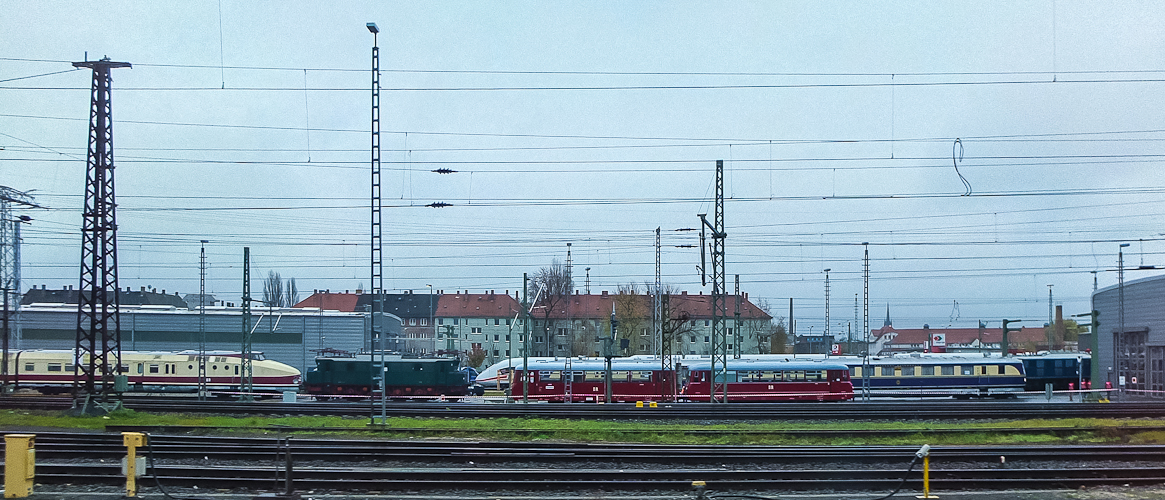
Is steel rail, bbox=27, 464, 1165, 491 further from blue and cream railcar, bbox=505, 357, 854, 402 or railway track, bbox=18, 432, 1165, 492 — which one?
blue and cream railcar, bbox=505, 357, 854, 402

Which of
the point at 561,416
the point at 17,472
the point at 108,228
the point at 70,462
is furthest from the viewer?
the point at 561,416

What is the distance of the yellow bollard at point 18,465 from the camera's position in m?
15.1

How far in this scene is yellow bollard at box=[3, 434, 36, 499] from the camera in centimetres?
1509

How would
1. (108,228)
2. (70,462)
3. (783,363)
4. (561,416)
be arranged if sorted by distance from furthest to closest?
(783,363) → (561,416) → (108,228) → (70,462)

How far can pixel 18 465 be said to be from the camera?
598 inches

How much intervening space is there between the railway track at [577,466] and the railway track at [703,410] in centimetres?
915

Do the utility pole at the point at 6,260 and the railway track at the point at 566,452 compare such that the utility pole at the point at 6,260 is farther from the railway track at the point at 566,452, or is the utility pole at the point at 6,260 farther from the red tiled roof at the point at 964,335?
the red tiled roof at the point at 964,335

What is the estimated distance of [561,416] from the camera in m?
31.7

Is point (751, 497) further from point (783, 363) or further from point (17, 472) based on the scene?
point (783, 363)

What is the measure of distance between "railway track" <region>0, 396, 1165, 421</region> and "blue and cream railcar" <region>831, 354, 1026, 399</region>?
39.0 feet

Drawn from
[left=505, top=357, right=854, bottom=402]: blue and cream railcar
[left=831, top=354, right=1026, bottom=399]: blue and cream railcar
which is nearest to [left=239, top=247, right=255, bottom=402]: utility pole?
[left=505, top=357, right=854, bottom=402]: blue and cream railcar

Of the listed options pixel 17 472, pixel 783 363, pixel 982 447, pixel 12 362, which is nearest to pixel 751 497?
pixel 982 447

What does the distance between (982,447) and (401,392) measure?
32655mm

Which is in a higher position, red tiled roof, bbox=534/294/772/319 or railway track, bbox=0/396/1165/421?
red tiled roof, bbox=534/294/772/319
